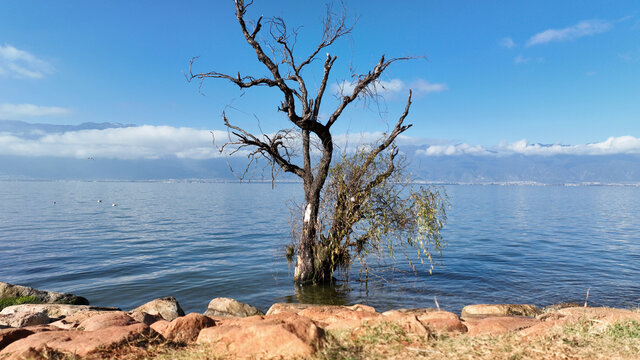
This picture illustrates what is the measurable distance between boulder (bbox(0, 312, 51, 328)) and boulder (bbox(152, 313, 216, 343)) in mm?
5712

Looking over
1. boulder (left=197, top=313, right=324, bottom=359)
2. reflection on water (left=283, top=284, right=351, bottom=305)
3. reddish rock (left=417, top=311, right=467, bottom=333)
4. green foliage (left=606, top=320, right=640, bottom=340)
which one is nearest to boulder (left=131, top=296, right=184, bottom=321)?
reflection on water (left=283, top=284, right=351, bottom=305)

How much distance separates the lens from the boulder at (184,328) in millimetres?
6896

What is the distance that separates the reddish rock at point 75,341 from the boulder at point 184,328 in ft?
1.21

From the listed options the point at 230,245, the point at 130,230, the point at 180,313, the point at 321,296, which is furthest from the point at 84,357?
the point at 130,230

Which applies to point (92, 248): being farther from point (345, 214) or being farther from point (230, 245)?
point (345, 214)

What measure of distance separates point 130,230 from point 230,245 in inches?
542

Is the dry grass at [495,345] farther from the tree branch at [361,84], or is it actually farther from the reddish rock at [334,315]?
the tree branch at [361,84]

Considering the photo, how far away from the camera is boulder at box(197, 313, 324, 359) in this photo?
19.2 ft

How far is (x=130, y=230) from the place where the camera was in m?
36.1

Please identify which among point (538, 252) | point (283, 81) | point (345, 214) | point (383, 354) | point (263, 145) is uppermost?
point (283, 81)

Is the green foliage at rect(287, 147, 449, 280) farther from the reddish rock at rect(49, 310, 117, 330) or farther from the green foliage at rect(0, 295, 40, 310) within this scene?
the green foliage at rect(0, 295, 40, 310)

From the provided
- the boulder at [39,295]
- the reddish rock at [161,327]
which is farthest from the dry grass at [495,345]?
the boulder at [39,295]

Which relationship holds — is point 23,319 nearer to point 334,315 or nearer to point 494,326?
point 334,315

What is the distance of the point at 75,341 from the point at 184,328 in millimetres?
1759
